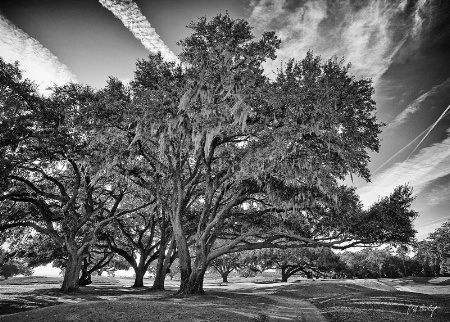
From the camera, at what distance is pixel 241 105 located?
36.7 ft

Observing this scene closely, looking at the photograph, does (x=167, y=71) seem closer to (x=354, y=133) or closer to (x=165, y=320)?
(x=354, y=133)

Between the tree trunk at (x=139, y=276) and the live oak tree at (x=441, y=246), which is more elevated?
the live oak tree at (x=441, y=246)

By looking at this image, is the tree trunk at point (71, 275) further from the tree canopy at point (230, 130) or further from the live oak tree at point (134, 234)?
the live oak tree at point (134, 234)

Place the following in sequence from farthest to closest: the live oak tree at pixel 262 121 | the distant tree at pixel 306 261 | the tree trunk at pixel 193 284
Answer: the distant tree at pixel 306 261
the tree trunk at pixel 193 284
the live oak tree at pixel 262 121

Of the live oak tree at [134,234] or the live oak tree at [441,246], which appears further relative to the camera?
the live oak tree at [134,234]

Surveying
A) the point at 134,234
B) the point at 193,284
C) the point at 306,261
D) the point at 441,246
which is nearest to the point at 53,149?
the point at 193,284

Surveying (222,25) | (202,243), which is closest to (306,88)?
(222,25)

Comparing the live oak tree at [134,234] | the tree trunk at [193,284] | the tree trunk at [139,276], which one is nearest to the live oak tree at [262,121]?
the tree trunk at [193,284]

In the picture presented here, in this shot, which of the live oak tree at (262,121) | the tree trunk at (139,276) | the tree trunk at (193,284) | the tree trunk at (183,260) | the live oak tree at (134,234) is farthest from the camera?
the tree trunk at (139,276)

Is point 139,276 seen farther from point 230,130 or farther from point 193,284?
point 230,130

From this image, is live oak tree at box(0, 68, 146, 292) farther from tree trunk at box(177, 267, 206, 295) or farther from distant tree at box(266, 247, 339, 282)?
distant tree at box(266, 247, 339, 282)

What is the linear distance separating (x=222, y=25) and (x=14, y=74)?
11117 mm

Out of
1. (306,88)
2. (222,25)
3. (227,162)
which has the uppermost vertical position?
(222,25)

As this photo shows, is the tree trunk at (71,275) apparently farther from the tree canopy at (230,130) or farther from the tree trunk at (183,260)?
the tree trunk at (183,260)
